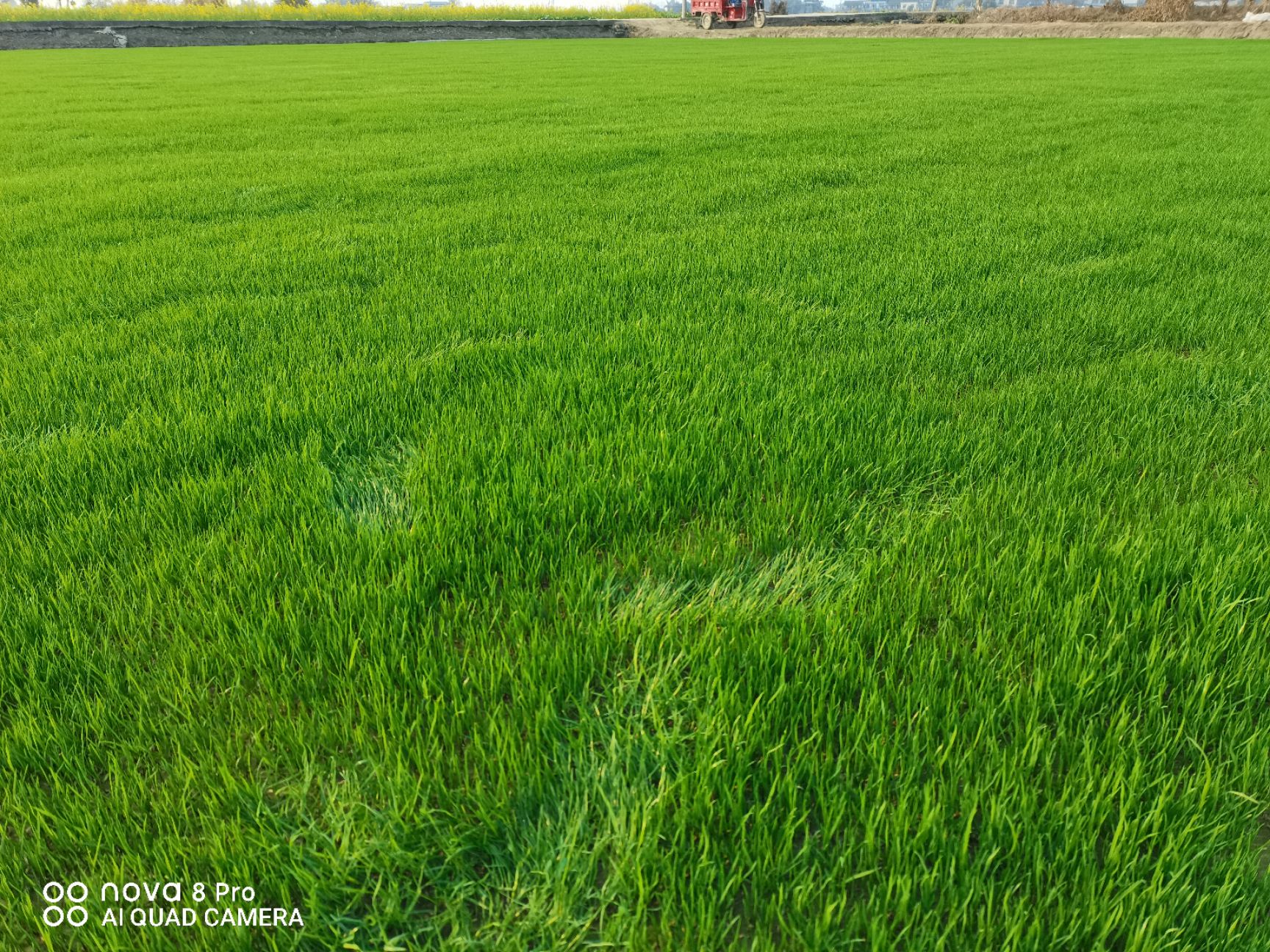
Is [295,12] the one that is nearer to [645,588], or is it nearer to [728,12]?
[728,12]

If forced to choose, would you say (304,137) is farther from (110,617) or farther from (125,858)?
(125,858)

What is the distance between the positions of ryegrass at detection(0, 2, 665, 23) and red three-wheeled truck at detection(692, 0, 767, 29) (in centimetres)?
865

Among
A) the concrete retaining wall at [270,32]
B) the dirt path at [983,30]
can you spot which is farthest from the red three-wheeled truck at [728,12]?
the concrete retaining wall at [270,32]

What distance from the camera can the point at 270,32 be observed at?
3297cm

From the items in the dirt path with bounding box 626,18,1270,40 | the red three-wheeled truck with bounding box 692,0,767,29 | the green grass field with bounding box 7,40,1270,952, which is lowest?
the green grass field with bounding box 7,40,1270,952

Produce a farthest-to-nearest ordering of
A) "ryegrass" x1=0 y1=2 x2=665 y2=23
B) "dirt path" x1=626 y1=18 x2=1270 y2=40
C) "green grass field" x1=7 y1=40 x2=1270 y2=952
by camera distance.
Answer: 1. "ryegrass" x1=0 y1=2 x2=665 y2=23
2. "dirt path" x1=626 y1=18 x2=1270 y2=40
3. "green grass field" x1=7 y1=40 x2=1270 y2=952

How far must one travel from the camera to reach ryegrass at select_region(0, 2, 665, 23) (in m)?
35.7

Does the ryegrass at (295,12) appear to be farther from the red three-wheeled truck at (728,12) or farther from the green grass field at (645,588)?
the green grass field at (645,588)

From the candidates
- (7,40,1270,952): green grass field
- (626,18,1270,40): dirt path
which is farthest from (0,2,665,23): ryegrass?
(7,40,1270,952): green grass field

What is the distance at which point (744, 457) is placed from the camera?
1992 millimetres

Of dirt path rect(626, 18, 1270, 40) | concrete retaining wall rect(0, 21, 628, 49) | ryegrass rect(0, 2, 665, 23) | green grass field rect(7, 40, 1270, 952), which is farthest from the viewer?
ryegrass rect(0, 2, 665, 23)

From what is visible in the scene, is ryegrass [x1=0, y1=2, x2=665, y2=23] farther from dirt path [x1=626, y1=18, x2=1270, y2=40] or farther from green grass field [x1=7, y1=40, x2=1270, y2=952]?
green grass field [x1=7, y1=40, x2=1270, y2=952]

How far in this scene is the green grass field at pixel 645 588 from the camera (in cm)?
100

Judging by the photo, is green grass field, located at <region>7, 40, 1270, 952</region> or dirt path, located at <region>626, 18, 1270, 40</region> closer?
green grass field, located at <region>7, 40, 1270, 952</region>
